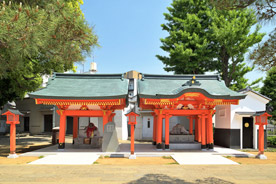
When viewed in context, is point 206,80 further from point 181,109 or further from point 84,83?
point 84,83

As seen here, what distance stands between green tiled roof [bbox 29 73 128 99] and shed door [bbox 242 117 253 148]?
8793 millimetres

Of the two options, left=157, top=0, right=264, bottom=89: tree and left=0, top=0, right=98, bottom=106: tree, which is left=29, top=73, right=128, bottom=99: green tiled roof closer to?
left=0, top=0, right=98, bottom=106: tree

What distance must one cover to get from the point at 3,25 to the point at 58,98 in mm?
5997

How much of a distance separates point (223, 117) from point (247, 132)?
1887mm

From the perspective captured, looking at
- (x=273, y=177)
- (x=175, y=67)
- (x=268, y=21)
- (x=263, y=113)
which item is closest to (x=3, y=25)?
(x=268, y=21)

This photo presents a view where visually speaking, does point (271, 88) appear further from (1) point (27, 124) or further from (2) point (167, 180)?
(1) point (27, 124)

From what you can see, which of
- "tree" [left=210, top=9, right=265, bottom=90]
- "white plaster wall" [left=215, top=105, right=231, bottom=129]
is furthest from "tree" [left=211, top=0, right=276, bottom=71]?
"tree" [left=210, top=9, right=265, bottom=90]

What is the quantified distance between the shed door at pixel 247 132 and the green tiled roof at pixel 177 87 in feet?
10.2

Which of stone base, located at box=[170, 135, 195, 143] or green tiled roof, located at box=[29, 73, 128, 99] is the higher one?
green tiled roof, located at box=[29, 73, 128, 99]

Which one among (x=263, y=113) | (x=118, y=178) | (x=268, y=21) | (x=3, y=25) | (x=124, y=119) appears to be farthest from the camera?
(x=124, y=119)

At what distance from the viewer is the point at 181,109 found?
14039 millimetres

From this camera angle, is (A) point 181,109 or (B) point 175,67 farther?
(B) point 175,67

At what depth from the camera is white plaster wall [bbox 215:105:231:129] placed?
15.9m

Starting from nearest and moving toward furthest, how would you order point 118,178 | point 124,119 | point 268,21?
1. point 268,21
2. point 118,178
3. point 124,119
